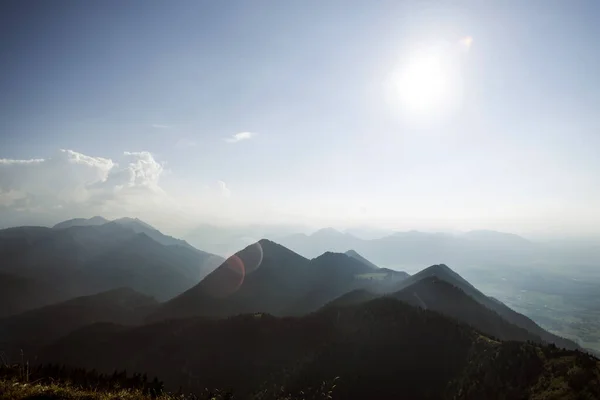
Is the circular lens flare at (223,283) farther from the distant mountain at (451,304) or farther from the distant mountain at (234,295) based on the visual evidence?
the distant mountain at (451,304)

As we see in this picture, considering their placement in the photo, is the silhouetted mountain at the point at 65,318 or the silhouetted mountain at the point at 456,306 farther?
the silhouetted mountain at the point at 65,318

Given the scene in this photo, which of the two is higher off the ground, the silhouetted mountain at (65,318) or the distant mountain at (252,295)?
the distant mountain at (252,295)

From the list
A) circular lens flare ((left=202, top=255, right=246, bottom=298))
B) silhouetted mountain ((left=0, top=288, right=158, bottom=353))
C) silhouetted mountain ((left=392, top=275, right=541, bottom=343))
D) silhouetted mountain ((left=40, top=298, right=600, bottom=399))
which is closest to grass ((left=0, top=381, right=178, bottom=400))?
silhouetted mountain ((left=40, top=298, right=600, bottom=399))

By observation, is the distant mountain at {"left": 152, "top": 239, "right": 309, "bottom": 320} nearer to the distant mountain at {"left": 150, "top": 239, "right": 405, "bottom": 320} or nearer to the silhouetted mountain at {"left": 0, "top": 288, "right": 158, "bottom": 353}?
the distant mountain at {"left": 150, "top": 239, "right": 405, "bottom": 320}

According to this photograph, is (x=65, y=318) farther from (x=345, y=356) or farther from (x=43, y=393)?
(x=43, y=393)

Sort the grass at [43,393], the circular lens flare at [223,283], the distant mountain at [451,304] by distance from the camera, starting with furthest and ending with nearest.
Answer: the circular lens flare at [223,283] < the distant mountain at [451,304] < the grass at [43,393]

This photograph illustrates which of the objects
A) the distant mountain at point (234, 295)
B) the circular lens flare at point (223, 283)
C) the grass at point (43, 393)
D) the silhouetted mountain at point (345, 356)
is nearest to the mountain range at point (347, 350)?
the silhouetted mountain at point (345, 356)

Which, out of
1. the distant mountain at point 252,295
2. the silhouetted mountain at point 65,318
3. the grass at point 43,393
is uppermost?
the grass at point 43,393
